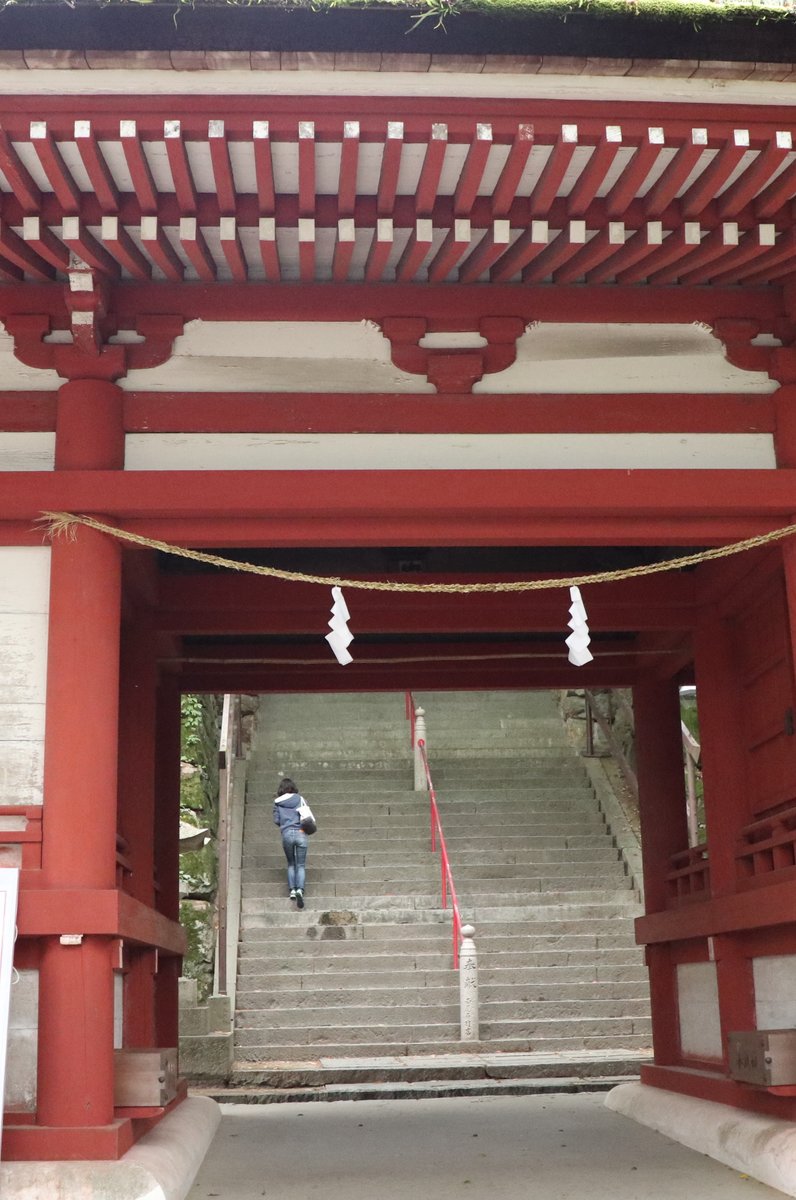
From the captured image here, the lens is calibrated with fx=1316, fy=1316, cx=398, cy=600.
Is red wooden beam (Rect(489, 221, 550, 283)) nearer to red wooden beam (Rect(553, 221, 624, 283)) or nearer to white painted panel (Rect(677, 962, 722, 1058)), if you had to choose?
red wooden beam (Rect(553, 221, 624, 283))

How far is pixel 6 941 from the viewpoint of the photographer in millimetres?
4652

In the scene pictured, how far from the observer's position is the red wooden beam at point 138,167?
456cm

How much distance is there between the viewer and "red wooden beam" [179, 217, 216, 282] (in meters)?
5.04

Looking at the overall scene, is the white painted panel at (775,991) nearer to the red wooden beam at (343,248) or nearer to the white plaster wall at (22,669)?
the white plaster wall at (22,669)

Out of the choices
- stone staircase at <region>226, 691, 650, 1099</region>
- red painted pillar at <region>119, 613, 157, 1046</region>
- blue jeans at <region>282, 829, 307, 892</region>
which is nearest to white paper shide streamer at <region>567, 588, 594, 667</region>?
red painted pillar at <region>119, 613, 157, 1046</region>

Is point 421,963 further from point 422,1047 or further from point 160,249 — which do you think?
point 160,249

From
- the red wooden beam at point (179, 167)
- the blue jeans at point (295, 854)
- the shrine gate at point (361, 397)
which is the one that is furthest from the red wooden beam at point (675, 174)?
the blue jeans at point (295, 854)

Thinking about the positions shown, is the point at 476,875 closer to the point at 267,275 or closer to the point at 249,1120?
the point at 249,1120

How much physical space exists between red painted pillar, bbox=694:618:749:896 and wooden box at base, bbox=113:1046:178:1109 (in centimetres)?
305

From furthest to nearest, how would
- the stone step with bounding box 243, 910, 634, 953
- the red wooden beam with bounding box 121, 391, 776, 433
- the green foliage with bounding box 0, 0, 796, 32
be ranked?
1. the stone step with bounding box 243, 910, 634, 953
2. the red wooden beam with bounding box 121, 391, 776, 433
3. the green foliage with bounding box 0, 0, 796, 32

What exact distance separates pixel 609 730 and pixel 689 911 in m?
8.30

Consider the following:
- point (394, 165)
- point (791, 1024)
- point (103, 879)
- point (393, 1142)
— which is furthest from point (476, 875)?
point (394, 165)

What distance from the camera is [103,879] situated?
16.6 ft

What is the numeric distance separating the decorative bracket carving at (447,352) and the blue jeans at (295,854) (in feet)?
23.8
